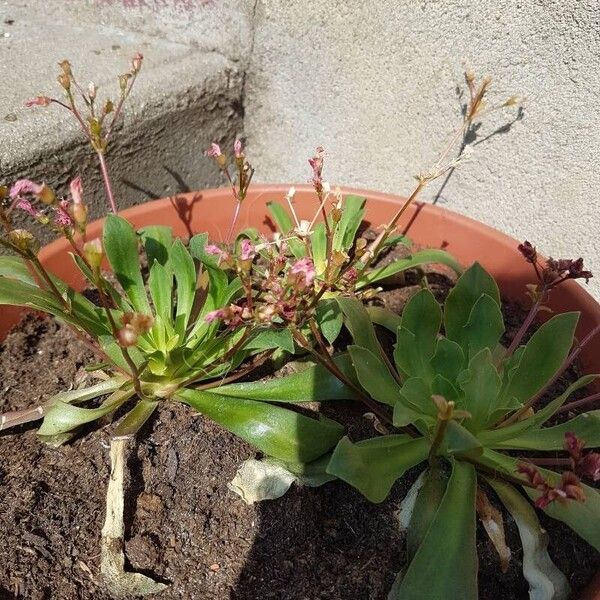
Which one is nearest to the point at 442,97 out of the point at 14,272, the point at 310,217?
the point at 310,217

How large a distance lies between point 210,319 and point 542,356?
2.14ft

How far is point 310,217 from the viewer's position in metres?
1.74

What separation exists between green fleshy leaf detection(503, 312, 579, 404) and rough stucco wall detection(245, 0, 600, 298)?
0.49m

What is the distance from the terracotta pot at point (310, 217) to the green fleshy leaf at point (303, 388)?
1.83 feet

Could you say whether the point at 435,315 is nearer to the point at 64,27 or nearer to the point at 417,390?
the point at 417,390

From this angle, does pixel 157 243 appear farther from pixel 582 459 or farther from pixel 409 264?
pixel 582 459

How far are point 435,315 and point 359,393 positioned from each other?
0.72 ft

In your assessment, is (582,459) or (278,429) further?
(278,429)

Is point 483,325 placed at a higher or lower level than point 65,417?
higher

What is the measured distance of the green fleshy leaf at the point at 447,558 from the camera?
0.98 m

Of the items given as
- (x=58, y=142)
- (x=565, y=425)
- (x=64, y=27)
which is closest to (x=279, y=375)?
(x=565, y=425)

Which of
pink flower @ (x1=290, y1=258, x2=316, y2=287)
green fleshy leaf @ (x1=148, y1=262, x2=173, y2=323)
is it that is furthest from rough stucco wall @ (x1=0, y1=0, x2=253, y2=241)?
pink flower @ (x1=290, y1=258, x2=316, y2=287)

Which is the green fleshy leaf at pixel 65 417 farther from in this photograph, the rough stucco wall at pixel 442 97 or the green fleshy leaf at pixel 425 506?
the rough stucco wall at pixel 442 97

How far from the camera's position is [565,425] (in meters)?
1.14
